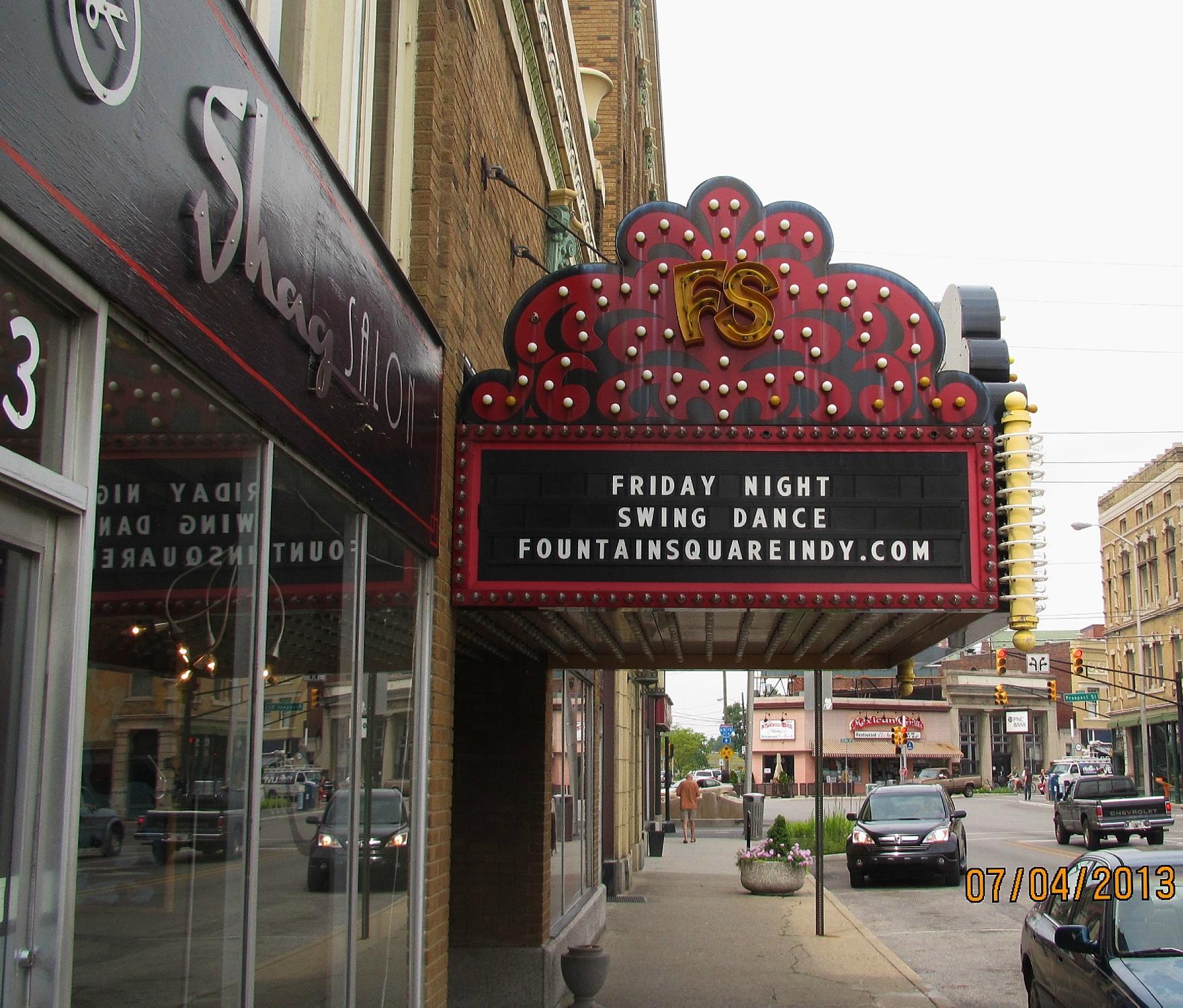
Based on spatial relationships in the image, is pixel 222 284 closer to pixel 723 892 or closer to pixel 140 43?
pixel 140 43

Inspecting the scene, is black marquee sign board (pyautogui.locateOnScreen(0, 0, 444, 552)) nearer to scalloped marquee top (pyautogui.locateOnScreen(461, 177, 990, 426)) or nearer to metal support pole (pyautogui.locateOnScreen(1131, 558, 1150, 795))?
scalloped marquee top (pyautogui.locateOnScreen(461, 177, 990, 426))

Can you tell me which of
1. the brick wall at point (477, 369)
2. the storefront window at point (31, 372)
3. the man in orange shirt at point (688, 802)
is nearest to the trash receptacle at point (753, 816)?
the man in orange shirt at point (688, 802)

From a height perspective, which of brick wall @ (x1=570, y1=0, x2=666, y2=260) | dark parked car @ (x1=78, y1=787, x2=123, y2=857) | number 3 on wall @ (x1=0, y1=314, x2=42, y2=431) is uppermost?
brick wall @ (x1=570, y1=0, x2=666, y2=260)

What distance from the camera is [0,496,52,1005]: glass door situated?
2.83 metres

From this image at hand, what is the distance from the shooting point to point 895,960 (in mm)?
13516

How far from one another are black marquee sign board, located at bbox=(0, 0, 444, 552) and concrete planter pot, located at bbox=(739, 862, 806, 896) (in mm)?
14868

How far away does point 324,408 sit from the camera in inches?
199

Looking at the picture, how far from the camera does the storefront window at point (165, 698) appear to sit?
3.28 meters

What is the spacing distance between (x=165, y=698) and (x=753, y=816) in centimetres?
2523

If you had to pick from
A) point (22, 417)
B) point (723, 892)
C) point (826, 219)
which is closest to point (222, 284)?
point (22, 417)

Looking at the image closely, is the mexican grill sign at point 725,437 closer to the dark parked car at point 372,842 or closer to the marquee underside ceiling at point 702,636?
the marquee underside ceiling at point 702,636

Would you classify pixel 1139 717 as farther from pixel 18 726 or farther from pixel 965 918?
pixel 18 726

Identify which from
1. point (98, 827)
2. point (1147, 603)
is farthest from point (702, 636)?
point (1147, 603)
